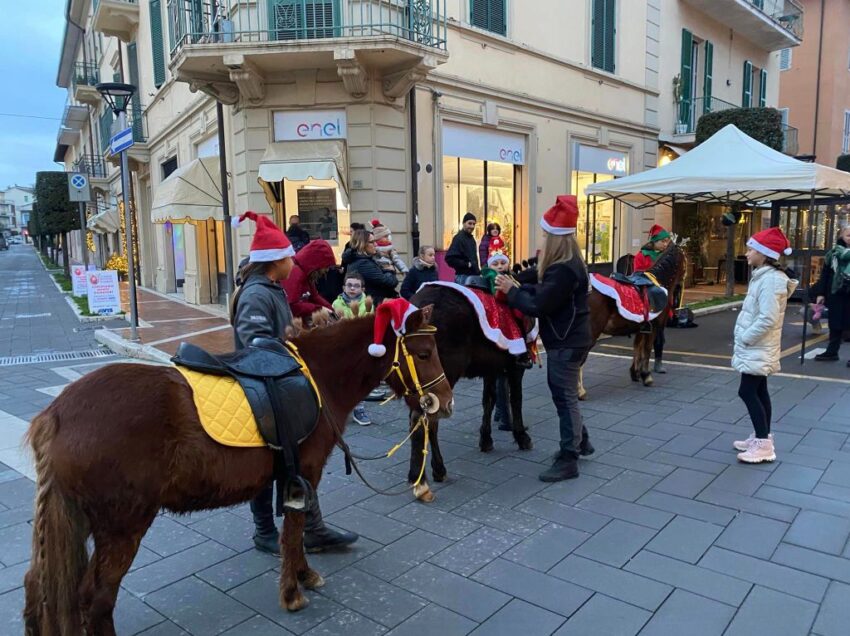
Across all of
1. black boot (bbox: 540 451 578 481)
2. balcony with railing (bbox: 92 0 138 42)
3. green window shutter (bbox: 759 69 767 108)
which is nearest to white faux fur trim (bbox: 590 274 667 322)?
black boot (bbox: 540 451 578 481)

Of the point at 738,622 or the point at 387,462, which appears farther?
the point at 387,462

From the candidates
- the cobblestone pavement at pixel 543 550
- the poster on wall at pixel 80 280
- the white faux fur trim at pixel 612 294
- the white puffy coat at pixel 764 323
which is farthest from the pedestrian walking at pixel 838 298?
the poster on wall at pixel 80 280

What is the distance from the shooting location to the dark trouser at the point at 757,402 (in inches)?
189

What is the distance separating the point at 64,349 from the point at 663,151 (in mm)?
16363

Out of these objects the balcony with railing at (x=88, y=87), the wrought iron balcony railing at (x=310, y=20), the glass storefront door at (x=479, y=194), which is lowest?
the glass storefront door at (x=479, y=194)

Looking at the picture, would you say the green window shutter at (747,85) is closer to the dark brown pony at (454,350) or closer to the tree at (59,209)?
the dark brown pony at (454,350)

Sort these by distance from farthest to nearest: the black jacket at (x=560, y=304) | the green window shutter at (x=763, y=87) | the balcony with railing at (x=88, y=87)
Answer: the balcony with railing at (x=88, y=87)
the green window shutter at (x=763, y=87)
the black jacket at (x=560, y=304)

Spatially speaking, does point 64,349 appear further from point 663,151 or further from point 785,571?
point 663,151

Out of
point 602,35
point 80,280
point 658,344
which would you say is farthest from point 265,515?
point 80,280

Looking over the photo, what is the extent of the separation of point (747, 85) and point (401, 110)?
53.5 ft

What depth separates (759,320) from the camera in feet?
15.5

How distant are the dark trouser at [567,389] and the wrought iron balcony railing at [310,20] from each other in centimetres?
708

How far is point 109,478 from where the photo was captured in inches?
89.5

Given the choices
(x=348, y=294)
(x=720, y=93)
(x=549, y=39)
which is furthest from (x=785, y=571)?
(x=720, y=93)
